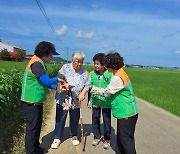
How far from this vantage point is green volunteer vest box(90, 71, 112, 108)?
6.74m

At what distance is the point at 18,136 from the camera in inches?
275

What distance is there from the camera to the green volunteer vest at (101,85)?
265 inches

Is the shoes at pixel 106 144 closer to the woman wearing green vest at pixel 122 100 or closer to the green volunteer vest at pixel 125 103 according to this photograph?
the woman wearing green vest at pixel 122 100

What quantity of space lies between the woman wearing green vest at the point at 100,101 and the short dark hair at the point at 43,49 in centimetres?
126

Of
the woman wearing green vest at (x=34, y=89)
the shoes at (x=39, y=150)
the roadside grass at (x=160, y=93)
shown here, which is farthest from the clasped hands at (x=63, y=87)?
the roadside grass at (x=160, y=93)

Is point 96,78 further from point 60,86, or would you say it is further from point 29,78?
point 29,78

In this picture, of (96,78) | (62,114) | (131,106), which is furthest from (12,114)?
(131,106)

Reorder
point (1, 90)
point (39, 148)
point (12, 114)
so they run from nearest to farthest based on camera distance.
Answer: point (39, 148) < point (1, 90) < point (12, 114)

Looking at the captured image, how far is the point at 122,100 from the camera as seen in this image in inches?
205

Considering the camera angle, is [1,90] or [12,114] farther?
[12,114]

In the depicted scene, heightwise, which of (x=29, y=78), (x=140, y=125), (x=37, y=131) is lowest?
(x=140, y=125)

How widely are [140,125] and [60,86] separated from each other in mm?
3996

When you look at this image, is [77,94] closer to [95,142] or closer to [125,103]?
[95,142]

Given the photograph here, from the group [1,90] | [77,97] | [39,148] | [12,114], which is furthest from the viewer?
[12,114]
